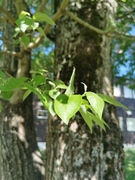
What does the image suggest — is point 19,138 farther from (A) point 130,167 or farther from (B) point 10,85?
(A) point 130,167

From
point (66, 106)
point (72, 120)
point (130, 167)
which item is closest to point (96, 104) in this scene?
point (66, 106)

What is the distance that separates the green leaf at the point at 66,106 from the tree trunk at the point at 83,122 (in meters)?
1.30

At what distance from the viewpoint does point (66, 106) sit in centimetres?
62

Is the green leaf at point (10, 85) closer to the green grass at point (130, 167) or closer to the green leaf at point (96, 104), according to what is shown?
the green leaf at point (96, 104)

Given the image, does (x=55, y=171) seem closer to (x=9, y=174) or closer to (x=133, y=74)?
(x=9, y=174)

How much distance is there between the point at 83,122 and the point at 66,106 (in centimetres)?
134

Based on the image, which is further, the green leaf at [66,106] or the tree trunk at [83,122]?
the tree trunk at [83,122]

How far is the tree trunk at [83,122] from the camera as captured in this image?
188 cm

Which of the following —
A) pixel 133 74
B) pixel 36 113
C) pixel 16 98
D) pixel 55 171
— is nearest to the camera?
pixel 55 171

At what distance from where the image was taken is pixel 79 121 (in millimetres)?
1946

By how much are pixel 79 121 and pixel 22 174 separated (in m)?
1.01

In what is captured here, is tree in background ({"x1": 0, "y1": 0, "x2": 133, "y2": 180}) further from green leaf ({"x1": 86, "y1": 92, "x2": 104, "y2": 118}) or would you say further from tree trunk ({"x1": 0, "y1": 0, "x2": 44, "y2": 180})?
green leaf ({"x1": 86, "y1": 92, "x2": 104, "y2": 118})

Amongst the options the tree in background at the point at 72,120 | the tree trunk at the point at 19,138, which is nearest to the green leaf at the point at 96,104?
the tree in background at the point at 72,120

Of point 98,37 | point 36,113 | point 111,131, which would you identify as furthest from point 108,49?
point 36,113
